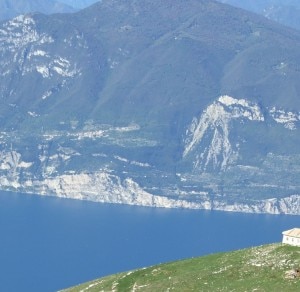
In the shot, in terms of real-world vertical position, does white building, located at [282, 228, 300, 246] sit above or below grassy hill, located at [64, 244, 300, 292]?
above

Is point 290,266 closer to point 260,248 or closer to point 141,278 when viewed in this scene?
point 260,248

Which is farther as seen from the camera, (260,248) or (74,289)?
(74,289)

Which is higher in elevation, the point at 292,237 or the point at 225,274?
the point at 292,237

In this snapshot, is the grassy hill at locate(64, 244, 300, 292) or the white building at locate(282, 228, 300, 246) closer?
the grassy hill at locate(64, 244, 300, 292)

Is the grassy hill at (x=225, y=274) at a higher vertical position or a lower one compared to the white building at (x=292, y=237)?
lower

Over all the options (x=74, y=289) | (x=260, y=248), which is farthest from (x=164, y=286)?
(x=74, y=289)

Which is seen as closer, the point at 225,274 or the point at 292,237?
the point at 225,274

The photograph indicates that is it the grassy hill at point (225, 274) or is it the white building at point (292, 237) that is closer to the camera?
the grassy hill at point (225, 274)

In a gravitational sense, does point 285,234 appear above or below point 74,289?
above
